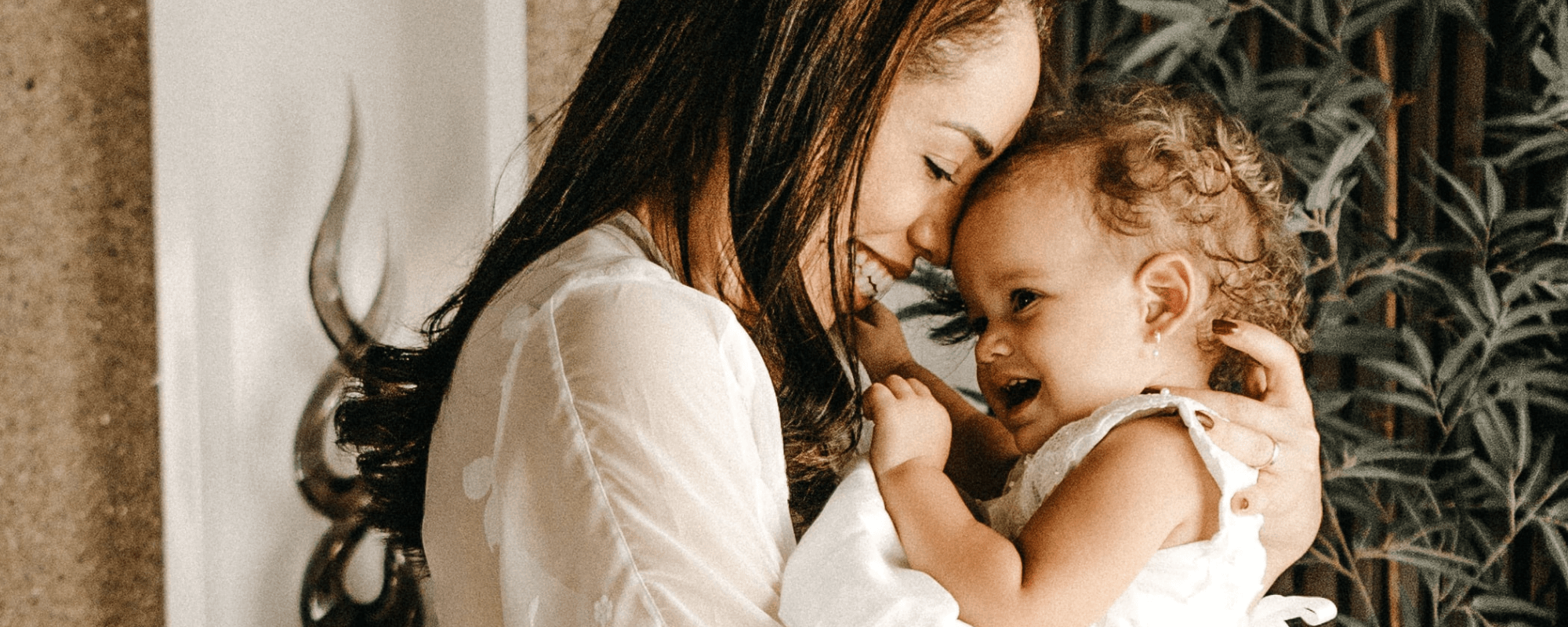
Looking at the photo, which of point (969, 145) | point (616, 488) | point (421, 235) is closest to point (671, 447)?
point (616, 488)

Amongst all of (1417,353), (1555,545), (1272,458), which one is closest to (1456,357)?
(1417,353)

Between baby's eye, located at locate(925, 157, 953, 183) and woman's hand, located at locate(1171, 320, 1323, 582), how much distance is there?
1.02ft

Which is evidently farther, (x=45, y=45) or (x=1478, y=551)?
(x=1478, y=551)

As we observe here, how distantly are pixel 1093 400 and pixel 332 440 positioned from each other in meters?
1.11

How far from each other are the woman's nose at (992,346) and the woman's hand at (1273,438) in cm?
18

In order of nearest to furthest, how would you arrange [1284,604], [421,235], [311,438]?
1. [1284,604]
2. [311,438]
3. [421,235]

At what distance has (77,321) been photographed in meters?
1.37

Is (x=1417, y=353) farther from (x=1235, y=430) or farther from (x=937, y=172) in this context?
(x=937, y=172)

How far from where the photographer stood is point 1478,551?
81.7 inches

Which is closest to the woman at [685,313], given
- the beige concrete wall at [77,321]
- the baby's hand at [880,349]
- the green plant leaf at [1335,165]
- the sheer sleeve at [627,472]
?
the sheer sleeve at [627,472]

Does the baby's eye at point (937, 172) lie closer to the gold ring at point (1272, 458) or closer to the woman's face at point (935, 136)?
the woman's face at point (935, 136)

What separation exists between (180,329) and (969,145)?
104cm

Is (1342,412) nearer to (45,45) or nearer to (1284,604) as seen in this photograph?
(1284,604)

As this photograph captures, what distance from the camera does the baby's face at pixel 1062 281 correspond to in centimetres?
108
